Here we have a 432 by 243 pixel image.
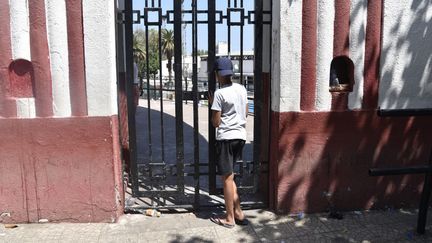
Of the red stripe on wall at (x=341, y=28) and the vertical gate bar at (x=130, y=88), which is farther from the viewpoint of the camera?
the vertical gate bar at (x=130, y=88)

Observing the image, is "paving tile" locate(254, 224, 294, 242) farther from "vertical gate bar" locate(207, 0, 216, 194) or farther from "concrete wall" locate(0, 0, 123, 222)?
"concrete wall" locate(0, 0, 123, 222)

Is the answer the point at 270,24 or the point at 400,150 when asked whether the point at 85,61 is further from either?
the point at 400,150

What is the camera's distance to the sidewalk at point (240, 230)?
3994 millimetres

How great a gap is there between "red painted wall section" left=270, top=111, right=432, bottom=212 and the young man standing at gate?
475 millimetres

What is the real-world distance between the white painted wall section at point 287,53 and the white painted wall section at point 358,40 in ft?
1.91

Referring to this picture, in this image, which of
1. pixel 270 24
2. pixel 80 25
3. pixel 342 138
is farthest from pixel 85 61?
pixel 342 138

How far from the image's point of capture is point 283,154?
14.5ft

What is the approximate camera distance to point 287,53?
4.24 meters

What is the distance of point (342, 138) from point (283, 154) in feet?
2.24

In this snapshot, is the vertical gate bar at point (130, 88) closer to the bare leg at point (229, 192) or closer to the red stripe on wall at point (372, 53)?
the bare leg at point (229, 192)

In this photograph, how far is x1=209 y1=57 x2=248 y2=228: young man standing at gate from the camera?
4.10 metres

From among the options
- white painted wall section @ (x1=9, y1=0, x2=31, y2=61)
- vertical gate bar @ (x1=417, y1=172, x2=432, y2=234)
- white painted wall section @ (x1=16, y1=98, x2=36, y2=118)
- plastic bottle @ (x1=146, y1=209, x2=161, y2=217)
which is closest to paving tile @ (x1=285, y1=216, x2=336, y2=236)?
vertical gate bar @ (x1=417, y1=172, x2=432, y2=234)

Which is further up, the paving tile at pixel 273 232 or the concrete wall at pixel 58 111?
the concrete wall at pixel 58 111

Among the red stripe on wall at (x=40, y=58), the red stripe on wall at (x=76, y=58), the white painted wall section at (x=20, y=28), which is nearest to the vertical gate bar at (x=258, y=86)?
the red stripe on wall at (x=76, y=58)
